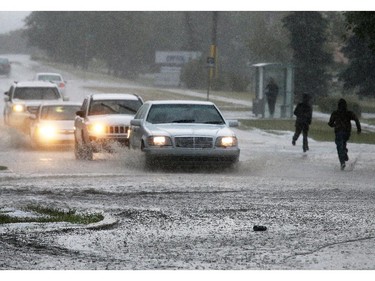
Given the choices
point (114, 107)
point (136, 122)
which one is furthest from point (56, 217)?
point (114, 107)

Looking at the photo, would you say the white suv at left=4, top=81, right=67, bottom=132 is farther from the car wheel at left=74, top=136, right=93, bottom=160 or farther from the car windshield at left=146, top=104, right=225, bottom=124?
the car windshield at left=146, top=104, right=225, bottom=124

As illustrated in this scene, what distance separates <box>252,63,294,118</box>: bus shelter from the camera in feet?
178

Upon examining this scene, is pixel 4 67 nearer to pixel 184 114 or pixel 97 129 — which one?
pixel 97 129

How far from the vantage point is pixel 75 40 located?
105 meters

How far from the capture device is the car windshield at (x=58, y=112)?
35.3 m

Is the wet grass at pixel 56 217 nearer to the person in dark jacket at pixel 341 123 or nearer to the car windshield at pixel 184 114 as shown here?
the car windshield at pixel 184 114

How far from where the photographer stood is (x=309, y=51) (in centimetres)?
7419

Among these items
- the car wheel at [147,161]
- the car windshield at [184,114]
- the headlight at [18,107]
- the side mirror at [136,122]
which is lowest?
the headlight at [18,107]

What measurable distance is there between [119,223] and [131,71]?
303 feet

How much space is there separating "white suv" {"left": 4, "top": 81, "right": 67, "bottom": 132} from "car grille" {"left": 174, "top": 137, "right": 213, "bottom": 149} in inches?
589

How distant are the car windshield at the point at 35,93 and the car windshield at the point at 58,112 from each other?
198 inches

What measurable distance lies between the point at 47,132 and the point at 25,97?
261 inches

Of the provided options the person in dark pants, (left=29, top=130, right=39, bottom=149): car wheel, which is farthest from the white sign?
(left=29, top=130, right=39, bottom=149): car wheel

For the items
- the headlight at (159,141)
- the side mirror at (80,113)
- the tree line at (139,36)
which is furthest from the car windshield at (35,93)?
the tree line at (139,36)
